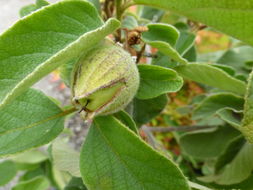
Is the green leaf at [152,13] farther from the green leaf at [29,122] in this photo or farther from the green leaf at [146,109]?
the green leaf at [29,122]

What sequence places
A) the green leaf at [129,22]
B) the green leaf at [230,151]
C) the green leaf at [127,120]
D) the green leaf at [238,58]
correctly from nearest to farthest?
1. the green leaf at [127,120]
2. the green leaf at [129,22]
3. the green leaf at [230,151]
4. the green leaf at [238,58]

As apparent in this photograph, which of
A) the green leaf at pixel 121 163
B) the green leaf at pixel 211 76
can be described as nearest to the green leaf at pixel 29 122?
the green leaf at pixel 121 163

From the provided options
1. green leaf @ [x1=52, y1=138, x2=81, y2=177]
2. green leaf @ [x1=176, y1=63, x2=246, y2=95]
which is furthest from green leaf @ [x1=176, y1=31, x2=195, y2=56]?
green leaf @ [x1=52, y1=138, x2=81, y2=177]

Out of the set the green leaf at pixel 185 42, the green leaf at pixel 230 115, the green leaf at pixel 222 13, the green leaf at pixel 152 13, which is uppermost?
the green leaf at pixel 222 13

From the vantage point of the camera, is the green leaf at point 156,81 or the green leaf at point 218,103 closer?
the green leaf at point 156,81

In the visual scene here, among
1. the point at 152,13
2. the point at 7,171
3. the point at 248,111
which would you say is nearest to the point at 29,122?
the point at 248,111

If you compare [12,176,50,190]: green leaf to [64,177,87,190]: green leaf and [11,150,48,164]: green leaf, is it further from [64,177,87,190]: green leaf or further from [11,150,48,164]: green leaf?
[11,150,48,164]: green leaf

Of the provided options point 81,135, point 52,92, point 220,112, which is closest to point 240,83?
point 220,112

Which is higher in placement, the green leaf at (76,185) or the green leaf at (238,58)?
the green leaf at (238,58)
